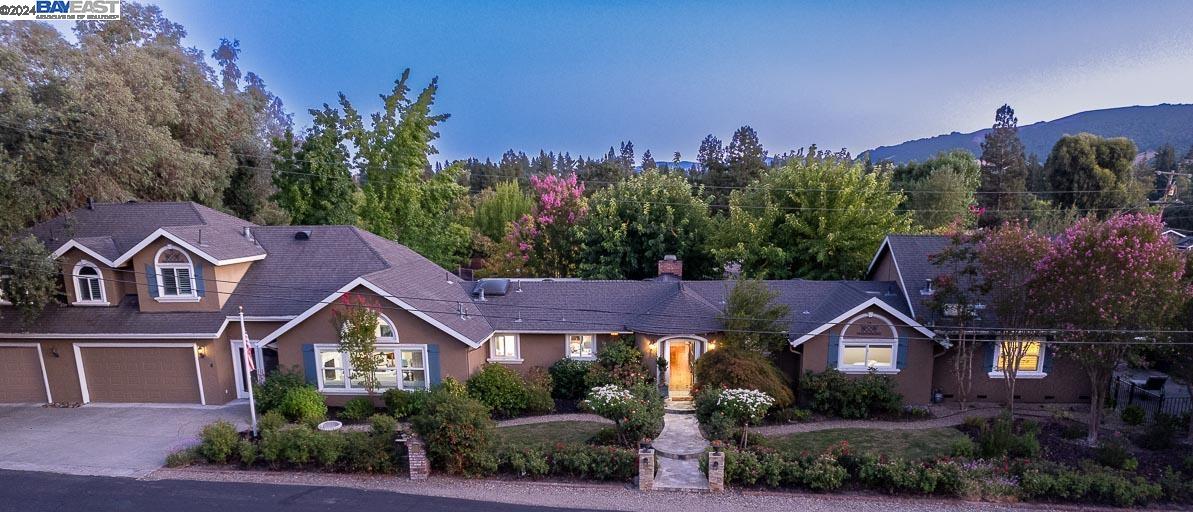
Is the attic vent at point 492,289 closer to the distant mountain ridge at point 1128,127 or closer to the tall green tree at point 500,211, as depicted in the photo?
the tall green tree at point 500,211

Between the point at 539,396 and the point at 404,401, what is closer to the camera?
the point at 404,401

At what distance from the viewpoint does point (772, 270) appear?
2206 centimetres

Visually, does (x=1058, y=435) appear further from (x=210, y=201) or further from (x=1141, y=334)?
(x=210, y=201)

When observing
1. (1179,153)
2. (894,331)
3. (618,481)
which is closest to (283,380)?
(618,481)

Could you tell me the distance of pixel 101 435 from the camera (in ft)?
44.7

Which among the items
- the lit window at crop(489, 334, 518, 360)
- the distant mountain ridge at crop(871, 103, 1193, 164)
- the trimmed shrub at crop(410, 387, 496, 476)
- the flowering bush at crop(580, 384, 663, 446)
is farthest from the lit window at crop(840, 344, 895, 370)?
the distant mountain ridge at crop(871, 103, 1193, 164)

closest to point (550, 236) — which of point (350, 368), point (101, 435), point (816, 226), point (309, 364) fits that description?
point (816, 226)

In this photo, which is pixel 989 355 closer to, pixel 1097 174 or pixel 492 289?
pixel 492 289

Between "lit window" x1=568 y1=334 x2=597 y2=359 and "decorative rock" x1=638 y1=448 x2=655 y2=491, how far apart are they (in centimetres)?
642

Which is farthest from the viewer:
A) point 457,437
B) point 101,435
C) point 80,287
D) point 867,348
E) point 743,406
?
point 80,287

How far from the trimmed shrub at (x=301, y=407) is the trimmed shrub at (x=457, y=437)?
5227 mm

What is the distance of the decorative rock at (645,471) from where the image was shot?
10.7m

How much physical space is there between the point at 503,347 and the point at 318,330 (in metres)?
5.72

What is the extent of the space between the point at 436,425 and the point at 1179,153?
110 meters
